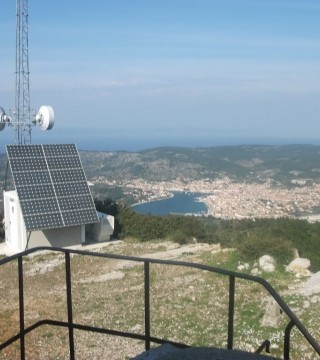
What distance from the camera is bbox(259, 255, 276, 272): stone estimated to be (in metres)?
11.2

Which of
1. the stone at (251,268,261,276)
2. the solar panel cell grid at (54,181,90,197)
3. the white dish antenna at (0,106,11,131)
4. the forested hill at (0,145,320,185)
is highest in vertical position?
the white dish antenna at (0,106,11,131)

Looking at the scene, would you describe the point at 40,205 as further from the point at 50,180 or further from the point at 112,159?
the point at 112,159

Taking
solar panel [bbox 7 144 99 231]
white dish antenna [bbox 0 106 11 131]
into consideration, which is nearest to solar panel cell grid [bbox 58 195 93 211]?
solar panel [bbox 7 144 99 231]

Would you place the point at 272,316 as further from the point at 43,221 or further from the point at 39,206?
the point at 39,206

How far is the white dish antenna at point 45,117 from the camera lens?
17219 millimetres

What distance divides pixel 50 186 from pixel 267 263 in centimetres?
740

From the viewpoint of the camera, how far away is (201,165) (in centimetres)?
7019

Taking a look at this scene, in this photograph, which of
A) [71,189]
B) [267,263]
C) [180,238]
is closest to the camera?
[267,263]

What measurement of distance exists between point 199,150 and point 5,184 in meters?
66.3

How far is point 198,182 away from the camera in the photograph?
64.9 metres

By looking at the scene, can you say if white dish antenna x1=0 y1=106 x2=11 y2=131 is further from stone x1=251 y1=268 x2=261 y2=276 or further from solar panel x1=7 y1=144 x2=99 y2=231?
stone x1=251 y1=268 x2=261 y2=276

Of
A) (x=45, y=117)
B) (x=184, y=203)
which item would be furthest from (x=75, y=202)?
(x=184, y=203)

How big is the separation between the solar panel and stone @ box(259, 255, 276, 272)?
5795 millimetres

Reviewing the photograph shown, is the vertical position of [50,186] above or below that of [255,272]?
above
